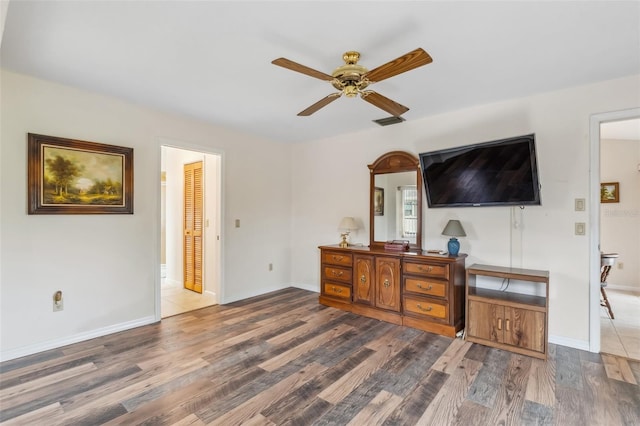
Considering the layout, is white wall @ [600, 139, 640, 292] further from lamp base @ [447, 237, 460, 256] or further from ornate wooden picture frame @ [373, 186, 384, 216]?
ornate wooden picture frame @ [373, 186, 384, 216]

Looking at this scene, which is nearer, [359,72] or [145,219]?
[359,72]

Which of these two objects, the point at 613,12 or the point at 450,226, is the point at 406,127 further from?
the point at 613,12

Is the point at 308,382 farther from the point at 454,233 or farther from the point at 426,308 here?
the point at 454,233

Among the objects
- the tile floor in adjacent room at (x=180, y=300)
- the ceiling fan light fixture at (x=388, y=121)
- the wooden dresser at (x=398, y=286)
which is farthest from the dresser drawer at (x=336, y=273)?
the ceiling fan light fixture at (x=388, y=121)

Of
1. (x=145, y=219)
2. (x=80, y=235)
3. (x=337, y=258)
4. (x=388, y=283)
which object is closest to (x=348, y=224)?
(x=337, y=258)

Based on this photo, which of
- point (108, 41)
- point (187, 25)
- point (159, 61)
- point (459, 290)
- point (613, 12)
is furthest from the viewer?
point (459, 290)

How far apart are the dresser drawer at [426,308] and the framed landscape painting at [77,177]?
3173 millimetres

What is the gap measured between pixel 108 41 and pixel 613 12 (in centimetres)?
316

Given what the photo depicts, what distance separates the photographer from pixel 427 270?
3191 mm

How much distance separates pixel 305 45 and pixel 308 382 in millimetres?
2422

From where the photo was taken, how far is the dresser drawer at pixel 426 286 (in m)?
3.10

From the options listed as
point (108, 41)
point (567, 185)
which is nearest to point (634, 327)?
point (567, 185)

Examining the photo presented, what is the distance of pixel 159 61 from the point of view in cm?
234

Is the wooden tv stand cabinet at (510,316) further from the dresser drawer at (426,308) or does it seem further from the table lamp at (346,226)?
the table lamp at (346,226)
